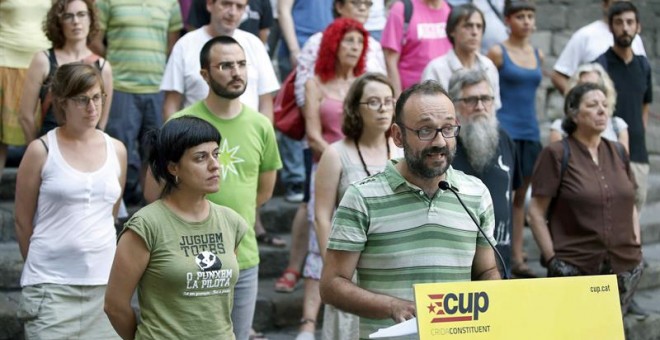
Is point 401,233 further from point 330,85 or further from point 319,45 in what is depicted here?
point 319,45

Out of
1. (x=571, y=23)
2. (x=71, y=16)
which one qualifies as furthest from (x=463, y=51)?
(x=571, y=23)

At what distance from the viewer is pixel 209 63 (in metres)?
5.93

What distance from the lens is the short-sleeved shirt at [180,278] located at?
4.27 m

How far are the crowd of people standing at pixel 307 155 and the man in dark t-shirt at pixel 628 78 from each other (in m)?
0.02

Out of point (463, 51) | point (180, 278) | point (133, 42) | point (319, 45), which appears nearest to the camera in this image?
point (180, 278)

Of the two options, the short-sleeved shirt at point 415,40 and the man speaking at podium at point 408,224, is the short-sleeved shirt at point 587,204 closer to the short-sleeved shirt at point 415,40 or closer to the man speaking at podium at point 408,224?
the short-sleeved shirt at point 415,40

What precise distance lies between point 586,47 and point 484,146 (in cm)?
327

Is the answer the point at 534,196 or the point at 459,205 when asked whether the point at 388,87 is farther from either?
the point at 459,205

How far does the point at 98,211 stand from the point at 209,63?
0.96m

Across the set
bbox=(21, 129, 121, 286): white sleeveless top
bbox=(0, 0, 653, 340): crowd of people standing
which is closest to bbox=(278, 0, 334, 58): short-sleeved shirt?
bbox=(0, 0, 653, 340): crowd of people standing

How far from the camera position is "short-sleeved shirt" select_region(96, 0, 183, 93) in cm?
782

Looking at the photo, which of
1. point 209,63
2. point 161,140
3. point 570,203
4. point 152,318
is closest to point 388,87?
point 209,63

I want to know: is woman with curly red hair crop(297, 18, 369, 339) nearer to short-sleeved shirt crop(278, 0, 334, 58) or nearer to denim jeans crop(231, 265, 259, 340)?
denim jeans crop(231, 265, 259, 340)

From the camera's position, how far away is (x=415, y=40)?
836cm
